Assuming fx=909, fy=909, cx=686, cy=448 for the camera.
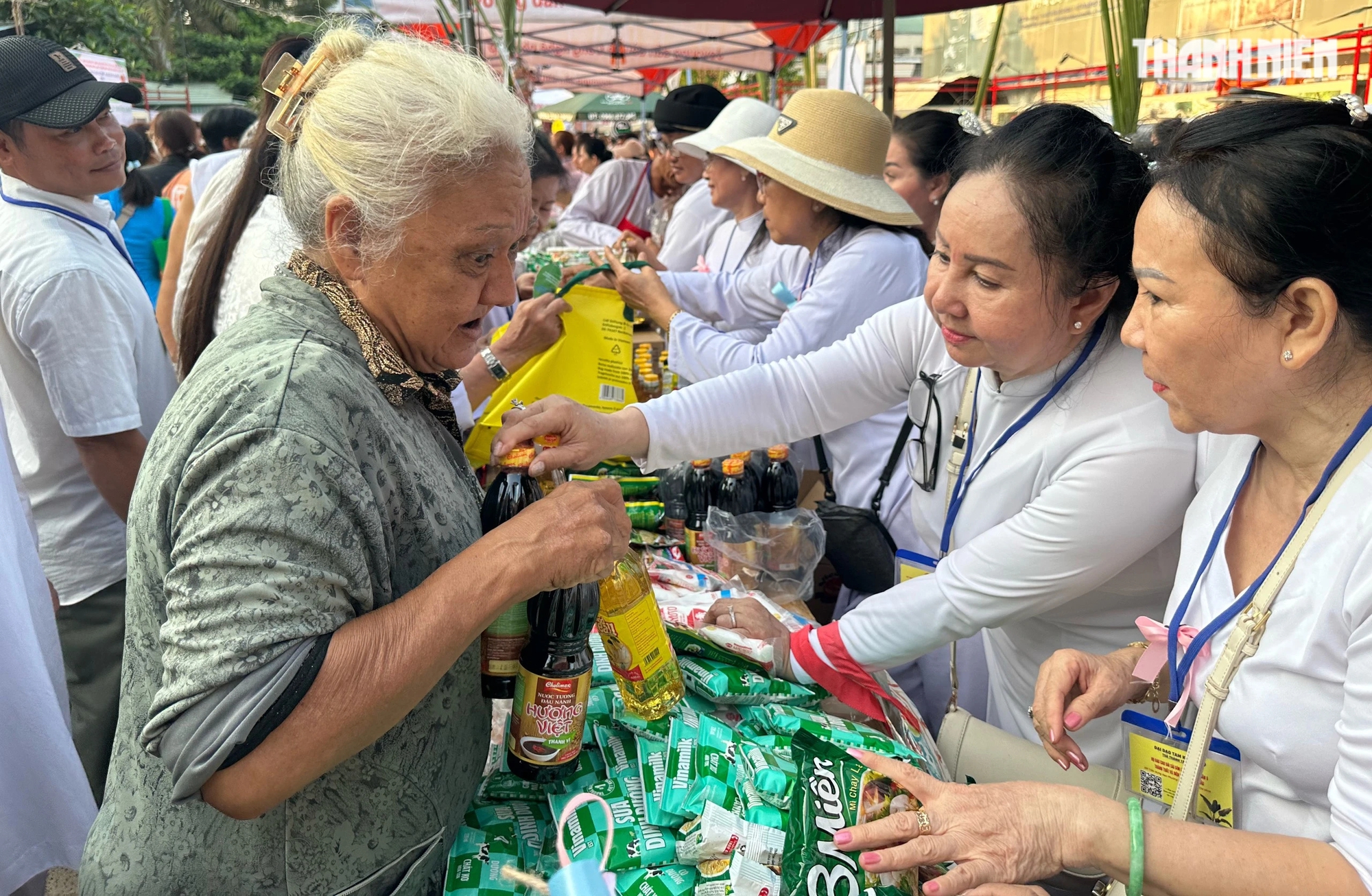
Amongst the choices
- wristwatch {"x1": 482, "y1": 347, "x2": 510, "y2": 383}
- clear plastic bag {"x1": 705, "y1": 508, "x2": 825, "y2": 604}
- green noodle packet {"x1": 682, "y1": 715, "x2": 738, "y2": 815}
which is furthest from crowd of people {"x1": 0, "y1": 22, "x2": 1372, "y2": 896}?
wristwatch {"x1": 482, "y1": 347, "x2": 510, "y2": 383}

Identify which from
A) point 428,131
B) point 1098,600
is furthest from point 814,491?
point 428,131

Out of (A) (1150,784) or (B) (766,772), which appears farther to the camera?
(A) (1150,784)

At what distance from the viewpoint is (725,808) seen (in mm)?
1458

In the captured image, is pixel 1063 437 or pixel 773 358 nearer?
pixel 1063 437

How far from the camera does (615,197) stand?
25.2ft

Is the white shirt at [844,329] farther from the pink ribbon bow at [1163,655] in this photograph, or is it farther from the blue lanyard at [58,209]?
the blue lanyard at [58,209]

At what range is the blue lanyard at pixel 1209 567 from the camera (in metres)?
1.42

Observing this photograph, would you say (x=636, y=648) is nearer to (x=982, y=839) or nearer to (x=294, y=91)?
(x=982, y=839)

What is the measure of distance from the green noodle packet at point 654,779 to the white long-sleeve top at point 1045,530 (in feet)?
1.87

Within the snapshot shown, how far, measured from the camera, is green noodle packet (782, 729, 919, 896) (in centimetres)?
140

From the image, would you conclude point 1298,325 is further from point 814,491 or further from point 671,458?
point 814,491

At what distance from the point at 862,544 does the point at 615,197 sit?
5413mm

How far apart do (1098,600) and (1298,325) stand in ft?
2.78

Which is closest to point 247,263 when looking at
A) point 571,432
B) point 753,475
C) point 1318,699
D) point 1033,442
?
point 571,432
